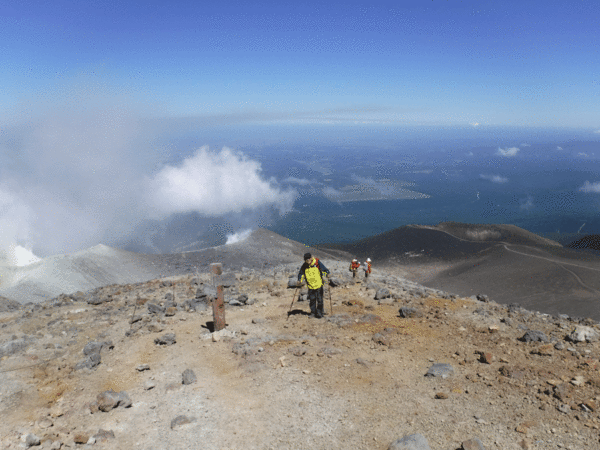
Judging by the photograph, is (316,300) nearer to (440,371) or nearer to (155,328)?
(440,371)

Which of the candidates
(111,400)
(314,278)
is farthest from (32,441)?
(314,278)

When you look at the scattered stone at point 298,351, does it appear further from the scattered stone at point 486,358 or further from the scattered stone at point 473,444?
the scattered stone at point 473,444

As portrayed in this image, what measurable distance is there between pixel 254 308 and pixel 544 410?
287 inches

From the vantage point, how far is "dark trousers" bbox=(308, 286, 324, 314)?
9.56 m

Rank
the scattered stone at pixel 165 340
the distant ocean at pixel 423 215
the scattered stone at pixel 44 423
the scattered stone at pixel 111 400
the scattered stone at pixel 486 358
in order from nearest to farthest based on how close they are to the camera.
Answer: the scattered stone at pixel 44 423
the scattered stone at pixel 111 400
the scattered stone at pixel 486 358
the scattered stone at pixel 165 340
the distant ocean at pixel 423 215

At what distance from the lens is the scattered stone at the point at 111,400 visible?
5910 mm

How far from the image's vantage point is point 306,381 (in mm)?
6648

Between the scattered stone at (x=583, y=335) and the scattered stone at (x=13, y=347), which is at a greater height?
the scattered stone at (x=583, y=335)

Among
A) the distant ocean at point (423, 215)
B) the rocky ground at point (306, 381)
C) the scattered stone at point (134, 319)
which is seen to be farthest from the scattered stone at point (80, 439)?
the distant ocean at point (423, 215)

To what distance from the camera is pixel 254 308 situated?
1088 centimetres

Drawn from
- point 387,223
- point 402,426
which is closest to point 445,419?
point 402,426

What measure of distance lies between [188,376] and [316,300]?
12.6 ft

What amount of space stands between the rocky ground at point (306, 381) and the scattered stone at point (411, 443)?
0.03 meters

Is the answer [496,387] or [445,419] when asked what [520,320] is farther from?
[445,419]
